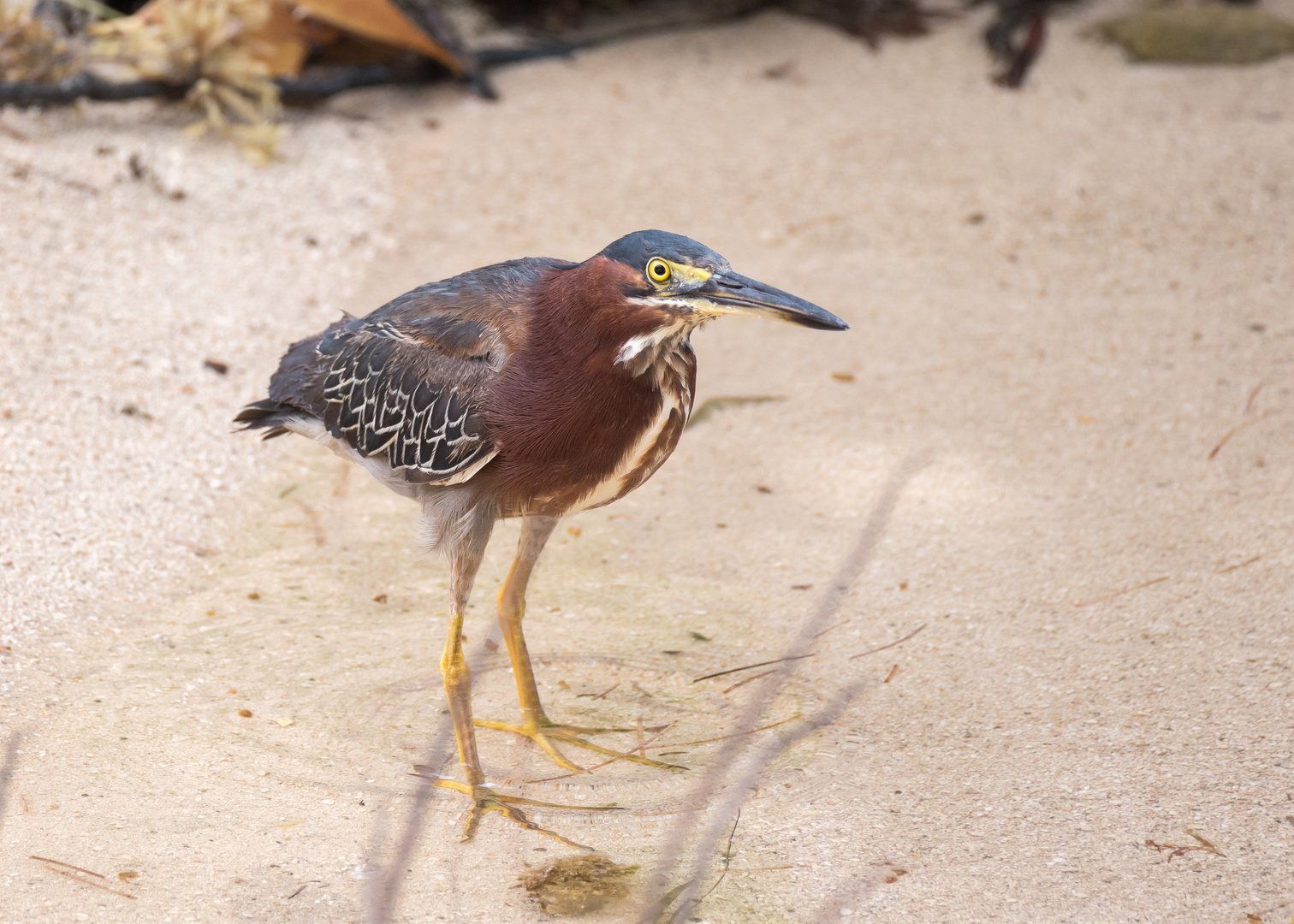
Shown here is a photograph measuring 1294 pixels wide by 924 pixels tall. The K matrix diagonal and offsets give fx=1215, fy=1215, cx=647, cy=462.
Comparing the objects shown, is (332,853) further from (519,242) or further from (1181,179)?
(1181,179)

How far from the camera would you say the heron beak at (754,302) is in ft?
9.05

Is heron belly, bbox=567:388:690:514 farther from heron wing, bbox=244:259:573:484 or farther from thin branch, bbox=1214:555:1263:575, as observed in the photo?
thin branch, bbox=1214:555:1263:575

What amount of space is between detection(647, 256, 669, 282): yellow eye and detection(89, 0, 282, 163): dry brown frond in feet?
15.3

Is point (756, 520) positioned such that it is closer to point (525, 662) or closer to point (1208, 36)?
point (525, 662)

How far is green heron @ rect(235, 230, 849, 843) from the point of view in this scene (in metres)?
2.88

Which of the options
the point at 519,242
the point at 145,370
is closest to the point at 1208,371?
the point at 519,242

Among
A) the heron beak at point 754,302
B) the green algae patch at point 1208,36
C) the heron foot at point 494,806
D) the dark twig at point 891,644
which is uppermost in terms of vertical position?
the heron beak at point 754,302

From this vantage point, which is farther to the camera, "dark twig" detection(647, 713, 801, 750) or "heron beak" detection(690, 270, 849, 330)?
"dark twig" detection(647, 713, 801, 750)

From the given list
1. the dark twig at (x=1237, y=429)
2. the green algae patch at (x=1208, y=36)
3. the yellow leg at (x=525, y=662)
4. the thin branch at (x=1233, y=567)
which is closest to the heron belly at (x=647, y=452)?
the yellow leg at (x=525, y=662)

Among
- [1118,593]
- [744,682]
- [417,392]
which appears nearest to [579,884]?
[744,682]

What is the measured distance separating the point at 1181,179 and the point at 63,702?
245 inches

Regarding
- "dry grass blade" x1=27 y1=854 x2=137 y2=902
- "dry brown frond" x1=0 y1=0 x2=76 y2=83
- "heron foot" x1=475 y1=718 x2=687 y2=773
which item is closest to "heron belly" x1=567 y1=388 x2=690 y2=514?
"heron foot" x1=475 y1=718 x2=687 y2=773

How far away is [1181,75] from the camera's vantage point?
25.7ft

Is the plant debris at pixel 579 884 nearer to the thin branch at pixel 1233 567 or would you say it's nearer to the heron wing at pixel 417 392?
the heron wing at pixel 417 392
